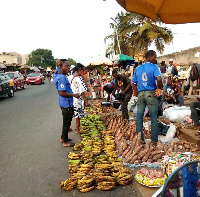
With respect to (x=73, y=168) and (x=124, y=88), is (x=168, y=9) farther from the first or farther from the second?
(x=124, y=88)

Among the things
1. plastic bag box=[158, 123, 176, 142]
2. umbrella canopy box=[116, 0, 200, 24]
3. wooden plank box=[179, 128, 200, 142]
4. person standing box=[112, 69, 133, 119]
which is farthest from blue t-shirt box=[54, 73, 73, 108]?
wooden plank box=[179, 128, 200, 142]

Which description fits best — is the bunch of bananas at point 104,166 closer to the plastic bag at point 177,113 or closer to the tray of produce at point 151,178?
the tray of produce at point 151,178

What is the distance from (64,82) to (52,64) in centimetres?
10213

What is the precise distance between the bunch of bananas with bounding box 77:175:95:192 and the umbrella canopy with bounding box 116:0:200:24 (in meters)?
2.83

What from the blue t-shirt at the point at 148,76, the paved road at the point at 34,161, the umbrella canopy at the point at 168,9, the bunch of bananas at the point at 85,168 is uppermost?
the umbrella canopy at the point at 168,9

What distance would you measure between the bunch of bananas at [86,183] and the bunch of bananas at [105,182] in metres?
0.10

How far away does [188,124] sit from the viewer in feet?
20.9

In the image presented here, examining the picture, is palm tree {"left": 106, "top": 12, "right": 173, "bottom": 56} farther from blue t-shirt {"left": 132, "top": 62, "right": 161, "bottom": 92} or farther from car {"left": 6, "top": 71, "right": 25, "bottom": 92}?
blue t-shirt {"left": 132, "top": 62, "right": 161, "bottom": 92}

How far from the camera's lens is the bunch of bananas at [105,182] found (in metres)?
3.39

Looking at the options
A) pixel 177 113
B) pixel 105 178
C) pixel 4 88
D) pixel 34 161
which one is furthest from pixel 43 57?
pixel 105 178

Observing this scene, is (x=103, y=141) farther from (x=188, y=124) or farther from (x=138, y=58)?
(x=138, y=58)

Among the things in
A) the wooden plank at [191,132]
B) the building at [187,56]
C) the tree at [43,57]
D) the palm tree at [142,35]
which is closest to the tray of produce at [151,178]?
the wooden plank at [191,132]

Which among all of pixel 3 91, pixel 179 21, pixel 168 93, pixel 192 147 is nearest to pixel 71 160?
pixel 192 147

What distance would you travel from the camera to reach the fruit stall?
11.2 ft
